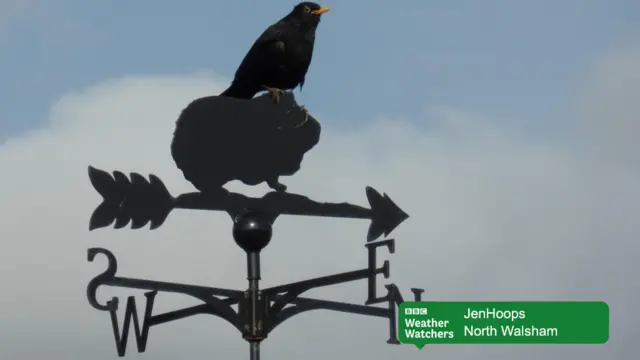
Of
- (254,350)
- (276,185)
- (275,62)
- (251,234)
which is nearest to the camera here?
(254,350)

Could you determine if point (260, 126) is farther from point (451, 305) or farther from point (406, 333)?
point (451, 305)

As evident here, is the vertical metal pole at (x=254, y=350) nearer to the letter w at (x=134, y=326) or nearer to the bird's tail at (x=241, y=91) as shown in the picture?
the letter w at (x=134, y=326)

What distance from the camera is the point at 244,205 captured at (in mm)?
3559

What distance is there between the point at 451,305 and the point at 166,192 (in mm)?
2286

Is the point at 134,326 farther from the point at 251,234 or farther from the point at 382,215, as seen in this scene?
the point at 382,215

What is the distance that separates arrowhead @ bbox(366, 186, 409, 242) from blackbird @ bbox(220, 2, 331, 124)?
62 cm

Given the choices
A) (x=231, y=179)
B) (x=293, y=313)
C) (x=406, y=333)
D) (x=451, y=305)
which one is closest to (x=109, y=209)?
(x=231, y=179)

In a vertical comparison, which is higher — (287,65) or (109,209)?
(287,65)

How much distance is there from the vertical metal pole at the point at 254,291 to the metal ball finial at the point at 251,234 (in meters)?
0.03

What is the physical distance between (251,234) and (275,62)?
45.9 inches

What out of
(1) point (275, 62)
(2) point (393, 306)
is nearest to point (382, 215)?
(2) point (393, 306)

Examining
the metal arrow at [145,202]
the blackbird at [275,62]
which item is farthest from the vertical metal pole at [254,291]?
the blackbird at [275,62]

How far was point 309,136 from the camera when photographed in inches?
154

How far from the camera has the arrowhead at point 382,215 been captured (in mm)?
3883
